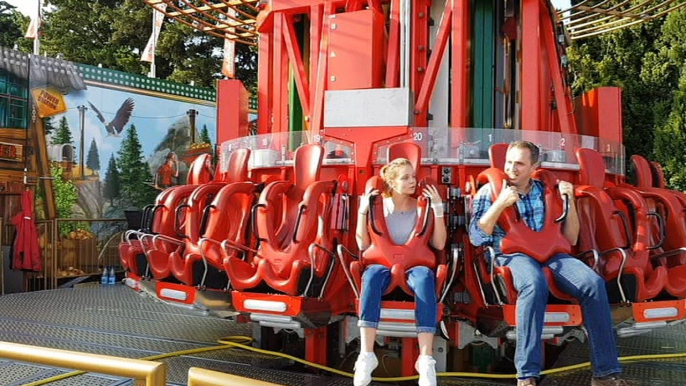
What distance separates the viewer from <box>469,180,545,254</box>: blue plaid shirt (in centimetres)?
378

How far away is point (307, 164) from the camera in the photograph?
460cm

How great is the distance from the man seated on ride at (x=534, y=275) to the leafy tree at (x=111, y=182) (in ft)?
28.3

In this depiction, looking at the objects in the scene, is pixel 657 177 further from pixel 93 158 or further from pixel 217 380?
pixel 93 158

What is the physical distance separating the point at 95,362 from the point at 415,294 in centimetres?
182

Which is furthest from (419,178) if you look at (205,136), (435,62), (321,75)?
(205,136)

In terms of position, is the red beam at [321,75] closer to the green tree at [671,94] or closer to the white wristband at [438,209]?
the white wristband at [438,209]

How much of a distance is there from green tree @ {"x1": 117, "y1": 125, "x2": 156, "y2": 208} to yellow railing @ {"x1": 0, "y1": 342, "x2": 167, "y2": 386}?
364 inches

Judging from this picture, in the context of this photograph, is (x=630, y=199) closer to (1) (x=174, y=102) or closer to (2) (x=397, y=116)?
(2) (x=397, y=116)

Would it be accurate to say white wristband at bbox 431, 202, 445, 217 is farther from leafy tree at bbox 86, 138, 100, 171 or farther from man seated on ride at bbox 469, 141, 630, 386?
leafy tree at bbox 86, 138, 100, 171

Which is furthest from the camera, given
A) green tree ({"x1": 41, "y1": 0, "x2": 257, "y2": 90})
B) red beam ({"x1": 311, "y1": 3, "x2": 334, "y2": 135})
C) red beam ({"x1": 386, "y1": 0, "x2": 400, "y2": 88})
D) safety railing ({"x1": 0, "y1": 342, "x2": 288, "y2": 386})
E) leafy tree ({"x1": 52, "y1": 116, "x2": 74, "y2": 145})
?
green tree ({"x1": 41, "y1": 0, "x2": 257, "y2": 90})

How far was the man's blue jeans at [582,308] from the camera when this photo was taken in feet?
10.8

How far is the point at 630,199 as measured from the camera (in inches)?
169

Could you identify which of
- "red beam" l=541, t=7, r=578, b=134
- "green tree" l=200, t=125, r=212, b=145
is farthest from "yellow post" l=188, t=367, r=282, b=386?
"green tree" l=200, t=125, r=212, b=145

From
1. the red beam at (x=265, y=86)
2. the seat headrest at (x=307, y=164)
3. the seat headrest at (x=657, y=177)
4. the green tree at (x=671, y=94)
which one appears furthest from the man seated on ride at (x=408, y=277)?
the green tree at (x=671, y=94)
